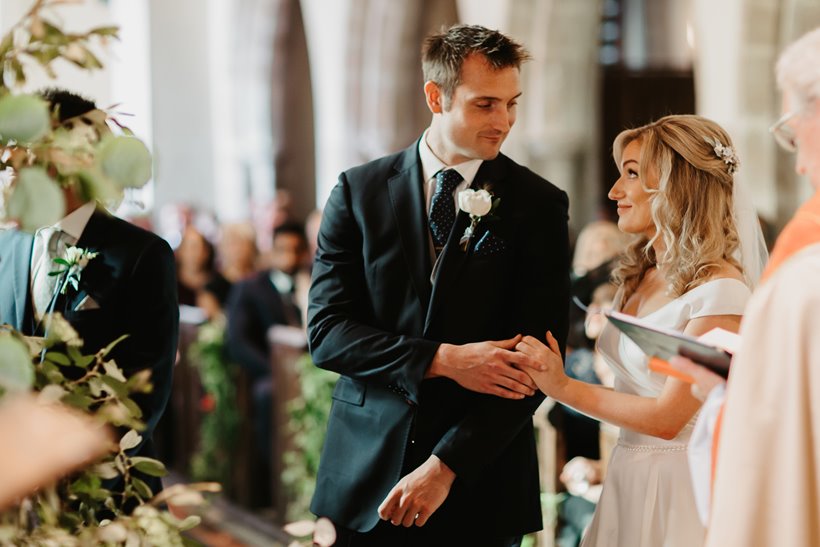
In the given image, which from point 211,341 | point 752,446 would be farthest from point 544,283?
point 211,341

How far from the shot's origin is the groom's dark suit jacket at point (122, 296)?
2852 millimetres

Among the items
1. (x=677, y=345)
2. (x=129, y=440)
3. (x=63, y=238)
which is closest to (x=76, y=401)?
(x=129, y=440)

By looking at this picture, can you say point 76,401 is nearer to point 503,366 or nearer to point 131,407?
point 131,407

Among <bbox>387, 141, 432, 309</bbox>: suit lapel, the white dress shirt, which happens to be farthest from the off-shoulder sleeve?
the white dress shirt

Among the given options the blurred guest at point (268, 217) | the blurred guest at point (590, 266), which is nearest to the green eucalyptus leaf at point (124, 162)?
the blurred guest at point (590, 266)

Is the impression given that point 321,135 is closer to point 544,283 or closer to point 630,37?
point 630,37

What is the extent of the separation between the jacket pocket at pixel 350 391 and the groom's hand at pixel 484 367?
0.29 meters

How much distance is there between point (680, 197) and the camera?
246 centimetres

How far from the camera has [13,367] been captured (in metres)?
1.36

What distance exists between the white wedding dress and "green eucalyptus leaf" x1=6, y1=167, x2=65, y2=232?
1.51m

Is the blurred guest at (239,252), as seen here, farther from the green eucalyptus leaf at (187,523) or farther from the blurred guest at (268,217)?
the green eucalyptus leaf at (187,523)

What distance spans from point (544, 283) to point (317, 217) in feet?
19.6

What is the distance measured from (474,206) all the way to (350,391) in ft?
1.93

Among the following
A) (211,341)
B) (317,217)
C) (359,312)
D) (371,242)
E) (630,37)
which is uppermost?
(630,37)
